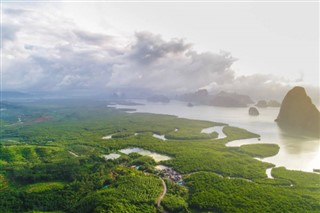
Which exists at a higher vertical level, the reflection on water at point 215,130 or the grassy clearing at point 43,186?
the reflection on water at point 215,130

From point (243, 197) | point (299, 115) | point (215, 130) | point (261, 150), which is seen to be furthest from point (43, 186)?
point (299, 115)

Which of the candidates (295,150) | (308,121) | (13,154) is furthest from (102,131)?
(308,121)

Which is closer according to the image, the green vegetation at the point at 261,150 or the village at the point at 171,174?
the village at the point at 171,174

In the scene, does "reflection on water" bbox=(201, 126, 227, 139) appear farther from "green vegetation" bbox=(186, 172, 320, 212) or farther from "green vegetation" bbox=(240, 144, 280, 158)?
"green vegetation" bbox=(186, 172, 320, 212)

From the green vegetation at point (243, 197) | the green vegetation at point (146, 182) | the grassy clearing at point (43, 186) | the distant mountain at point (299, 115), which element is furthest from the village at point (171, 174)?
the distant mountain at point (299, 115)

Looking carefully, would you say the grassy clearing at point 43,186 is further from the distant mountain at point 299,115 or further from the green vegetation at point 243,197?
the distant mountain at point 299,115

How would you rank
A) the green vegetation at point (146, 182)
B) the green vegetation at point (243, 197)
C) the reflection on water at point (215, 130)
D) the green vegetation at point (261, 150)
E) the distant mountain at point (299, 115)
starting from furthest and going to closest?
the distant mountain at point (299, 115) → the reflection on water at point (215, 130) → the green vegetation at point (261, 150) → the green vegetation at point (146, 182) → the green vegetation at point (243, 197)

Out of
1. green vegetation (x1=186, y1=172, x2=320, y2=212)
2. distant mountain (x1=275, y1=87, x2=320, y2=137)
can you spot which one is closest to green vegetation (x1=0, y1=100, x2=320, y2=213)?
green vegetation (x1=186, y1=172, x2=320, y2=212)
